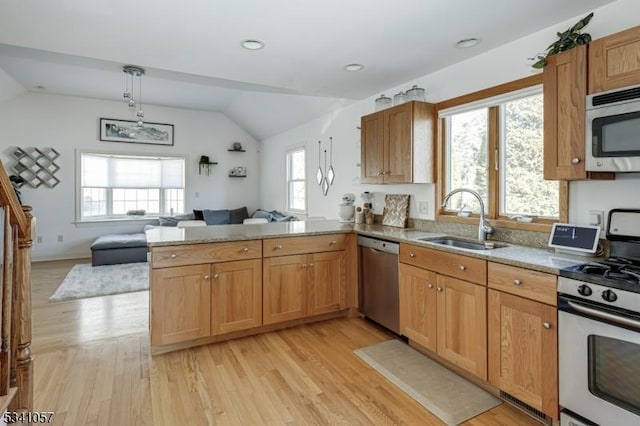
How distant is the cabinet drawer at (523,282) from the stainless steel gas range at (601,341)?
5 centimetres

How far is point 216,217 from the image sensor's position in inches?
286

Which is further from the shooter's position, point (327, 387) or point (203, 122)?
point (203, 122)

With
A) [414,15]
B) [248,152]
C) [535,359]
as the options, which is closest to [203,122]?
[248,152]

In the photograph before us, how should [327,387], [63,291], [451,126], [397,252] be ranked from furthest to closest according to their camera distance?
[63,291]
[451,126]
[397,252]
[327,387]

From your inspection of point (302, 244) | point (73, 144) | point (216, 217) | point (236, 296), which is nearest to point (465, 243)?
point (302, 244)

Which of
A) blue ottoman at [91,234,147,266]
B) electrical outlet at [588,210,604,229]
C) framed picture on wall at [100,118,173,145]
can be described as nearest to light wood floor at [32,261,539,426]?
electrical outlet at [588,210,604,229]

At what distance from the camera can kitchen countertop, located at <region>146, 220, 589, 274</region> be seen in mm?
1971

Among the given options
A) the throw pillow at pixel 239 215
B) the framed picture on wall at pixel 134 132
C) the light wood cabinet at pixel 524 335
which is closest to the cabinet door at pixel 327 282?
the light wood cabinet at pixel 524 335

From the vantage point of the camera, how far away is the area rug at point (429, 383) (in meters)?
2.10

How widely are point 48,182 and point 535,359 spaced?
758 cm

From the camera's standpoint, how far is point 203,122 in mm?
7730

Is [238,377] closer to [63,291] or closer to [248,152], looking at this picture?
[63,291]

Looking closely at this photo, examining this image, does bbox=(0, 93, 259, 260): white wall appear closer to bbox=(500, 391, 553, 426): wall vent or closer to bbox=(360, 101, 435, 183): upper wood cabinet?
bbox=(360, 101, 435, 183): upper wood cabinet

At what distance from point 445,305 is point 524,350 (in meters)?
0.58
